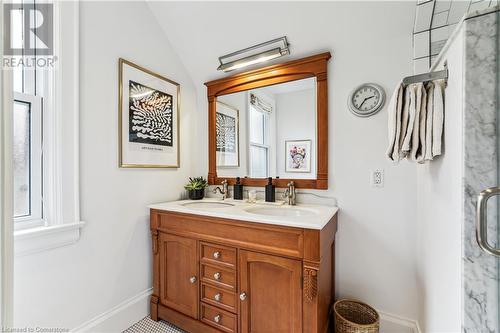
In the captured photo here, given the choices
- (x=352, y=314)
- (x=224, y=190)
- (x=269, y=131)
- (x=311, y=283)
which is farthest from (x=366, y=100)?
(x=352, y=314)

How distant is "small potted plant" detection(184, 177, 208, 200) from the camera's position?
201 centimetres

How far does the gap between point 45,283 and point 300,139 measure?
183 cm

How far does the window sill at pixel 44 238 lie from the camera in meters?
1.12

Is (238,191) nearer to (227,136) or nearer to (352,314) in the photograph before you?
(227,136)

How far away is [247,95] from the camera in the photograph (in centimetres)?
195

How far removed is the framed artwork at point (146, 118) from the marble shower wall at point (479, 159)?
183cm

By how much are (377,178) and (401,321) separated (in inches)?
36.8

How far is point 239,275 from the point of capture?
132cm

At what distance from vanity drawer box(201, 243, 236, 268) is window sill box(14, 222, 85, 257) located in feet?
2.52

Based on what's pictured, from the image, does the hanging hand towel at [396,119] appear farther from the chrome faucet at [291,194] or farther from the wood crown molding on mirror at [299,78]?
the chrome faucet at [291,194]

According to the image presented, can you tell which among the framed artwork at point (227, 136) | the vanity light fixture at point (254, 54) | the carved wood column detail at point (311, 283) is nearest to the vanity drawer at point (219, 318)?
the carved wood column detail at point (311, 283)

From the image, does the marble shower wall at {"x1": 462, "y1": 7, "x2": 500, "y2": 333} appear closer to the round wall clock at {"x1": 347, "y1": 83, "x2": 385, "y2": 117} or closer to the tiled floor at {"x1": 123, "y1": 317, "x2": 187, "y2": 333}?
the round wall clock at {"x1": 347, "y1": 83, "x2": 385, "y2": 117}

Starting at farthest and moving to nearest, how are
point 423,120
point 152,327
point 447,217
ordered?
point 152,327 < point 423,120 < point 447,217

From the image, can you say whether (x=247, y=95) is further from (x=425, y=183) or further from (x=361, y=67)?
(x=425, y=183)
